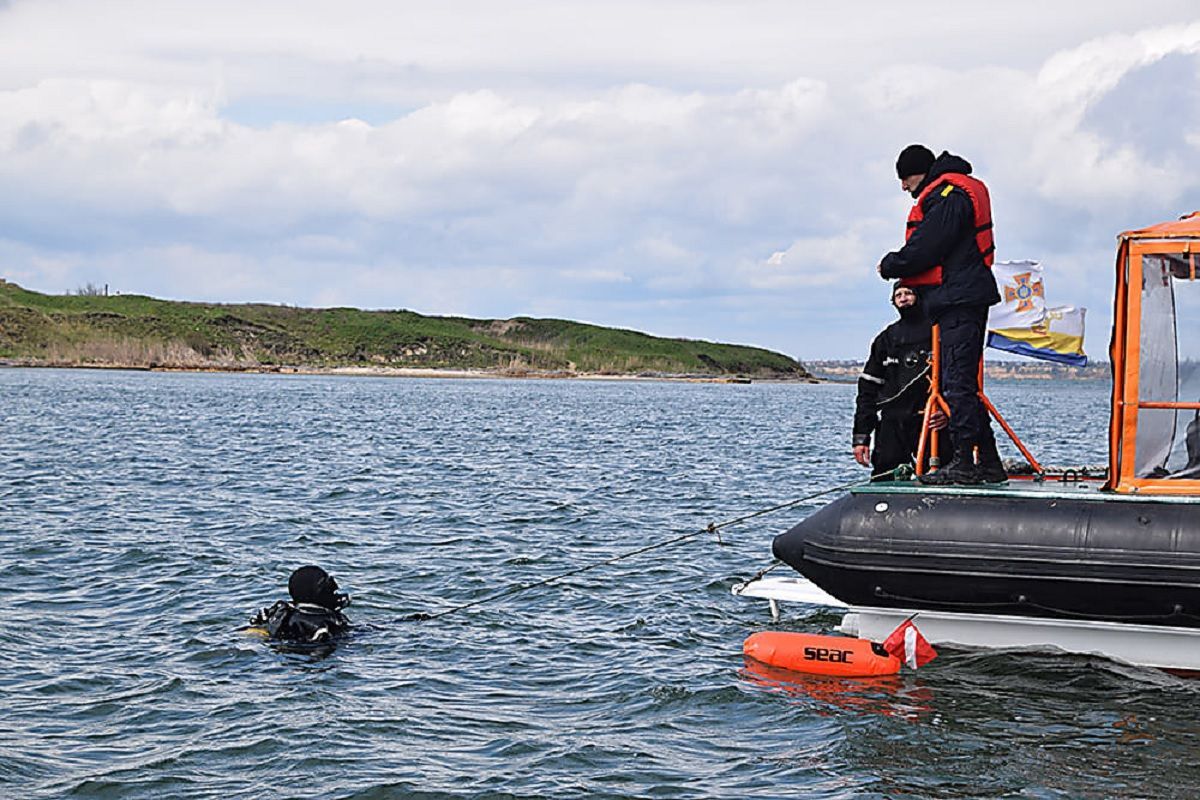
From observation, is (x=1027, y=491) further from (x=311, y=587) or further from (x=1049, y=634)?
(x=311, y=587)

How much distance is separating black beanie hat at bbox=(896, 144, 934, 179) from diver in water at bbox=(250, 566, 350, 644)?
573 cm

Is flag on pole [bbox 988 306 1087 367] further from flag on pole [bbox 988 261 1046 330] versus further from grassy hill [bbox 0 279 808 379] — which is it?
grassy hill [bbox 0 279 808 379]

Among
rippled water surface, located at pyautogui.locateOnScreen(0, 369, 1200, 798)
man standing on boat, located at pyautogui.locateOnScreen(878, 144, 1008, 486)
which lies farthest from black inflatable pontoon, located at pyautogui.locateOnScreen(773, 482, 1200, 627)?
rippled water surface, located at pyautogui.locateOnScreen(0, 369, 1200, 798)

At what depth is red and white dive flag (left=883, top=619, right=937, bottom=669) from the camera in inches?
398

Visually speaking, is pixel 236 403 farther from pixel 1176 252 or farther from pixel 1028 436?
pixel 1176 252

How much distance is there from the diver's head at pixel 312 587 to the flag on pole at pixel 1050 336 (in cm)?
589

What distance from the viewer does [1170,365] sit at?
393 inches

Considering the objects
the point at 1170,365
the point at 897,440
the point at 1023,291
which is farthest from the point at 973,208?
the point at 897,440

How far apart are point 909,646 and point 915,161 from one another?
3742mm

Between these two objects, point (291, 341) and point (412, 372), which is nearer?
point (412, 372)

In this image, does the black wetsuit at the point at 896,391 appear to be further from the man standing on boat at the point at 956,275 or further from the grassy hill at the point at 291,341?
the grassy hill at the point at 291,341

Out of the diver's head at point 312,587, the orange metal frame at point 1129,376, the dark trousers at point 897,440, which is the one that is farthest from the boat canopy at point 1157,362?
the diver's head at point 312,587

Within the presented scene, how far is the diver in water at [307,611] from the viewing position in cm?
1098

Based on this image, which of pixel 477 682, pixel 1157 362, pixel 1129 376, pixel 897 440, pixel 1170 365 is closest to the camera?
pixel 1129 376
